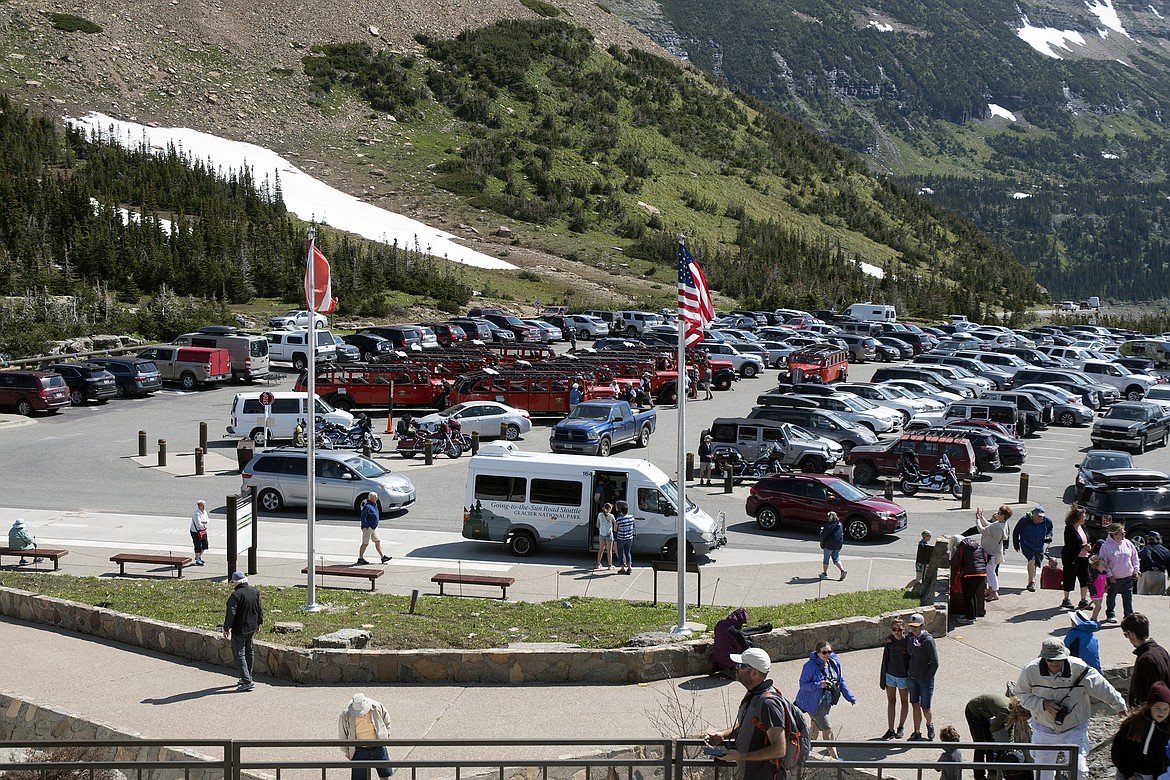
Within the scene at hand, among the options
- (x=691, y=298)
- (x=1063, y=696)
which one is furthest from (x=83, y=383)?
(x=1063, y=696)

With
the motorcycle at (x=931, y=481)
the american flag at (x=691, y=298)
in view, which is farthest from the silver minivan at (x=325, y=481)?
the motorcycle at (x=931, y=481)

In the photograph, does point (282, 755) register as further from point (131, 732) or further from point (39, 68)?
point (39, 68)

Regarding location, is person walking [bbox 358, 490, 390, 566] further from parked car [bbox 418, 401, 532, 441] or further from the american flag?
parked car [bbox 418, 401, 532, 441]

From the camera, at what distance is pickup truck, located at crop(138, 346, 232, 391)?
45281mm

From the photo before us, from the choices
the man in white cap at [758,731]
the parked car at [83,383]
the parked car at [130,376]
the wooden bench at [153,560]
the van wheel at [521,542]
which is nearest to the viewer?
the man in white cap at [758,731]

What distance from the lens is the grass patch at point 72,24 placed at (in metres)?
115

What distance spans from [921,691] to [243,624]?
813 centimetres

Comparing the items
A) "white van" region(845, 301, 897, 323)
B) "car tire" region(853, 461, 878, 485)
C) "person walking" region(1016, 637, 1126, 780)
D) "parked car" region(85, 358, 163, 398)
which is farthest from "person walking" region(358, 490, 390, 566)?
"white van" region(845, 301, 897, 323)

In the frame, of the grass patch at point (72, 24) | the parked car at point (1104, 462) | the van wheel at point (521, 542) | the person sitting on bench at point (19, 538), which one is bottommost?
the van wheel at point (521, 542)

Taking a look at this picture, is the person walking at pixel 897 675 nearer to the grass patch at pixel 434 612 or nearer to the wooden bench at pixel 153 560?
the grass patch at pixel 434 612

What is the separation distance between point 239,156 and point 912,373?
81545mm

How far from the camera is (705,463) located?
3053 centimetres

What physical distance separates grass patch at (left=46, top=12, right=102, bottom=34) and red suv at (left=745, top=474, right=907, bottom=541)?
114 metres

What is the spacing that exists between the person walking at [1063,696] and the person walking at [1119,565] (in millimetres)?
6706
